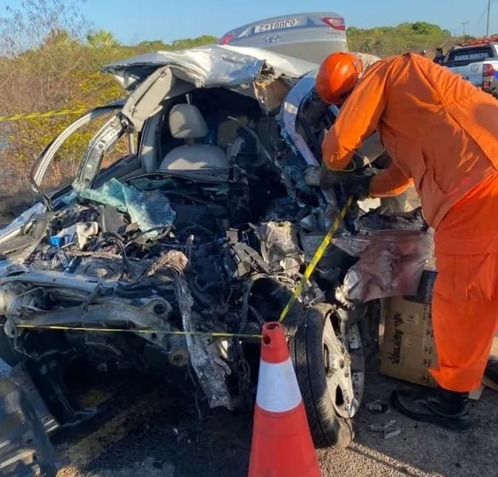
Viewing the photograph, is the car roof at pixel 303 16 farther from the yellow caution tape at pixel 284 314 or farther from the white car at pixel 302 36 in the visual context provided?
the yellow caution tape at pixel 284 314

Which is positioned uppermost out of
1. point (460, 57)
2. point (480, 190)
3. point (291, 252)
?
point (480, 190)

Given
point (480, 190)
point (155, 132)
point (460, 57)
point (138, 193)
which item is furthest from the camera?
point (460, 57)

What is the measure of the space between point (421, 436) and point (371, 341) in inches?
28.3

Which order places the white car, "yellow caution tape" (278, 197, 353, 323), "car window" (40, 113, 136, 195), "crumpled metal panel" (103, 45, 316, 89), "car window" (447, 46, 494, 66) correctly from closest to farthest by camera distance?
"yellow caution tape" (278, 197, 353, 323), "crumpled metal panel" (103, 45, 316, 89), the white car, "car window" (40, 113, 136, 195), "car window" (447, 46, 494, 66)

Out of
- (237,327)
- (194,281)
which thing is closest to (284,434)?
(237,327)

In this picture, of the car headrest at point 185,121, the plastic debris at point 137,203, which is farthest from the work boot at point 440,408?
the car headrest at point 185,121

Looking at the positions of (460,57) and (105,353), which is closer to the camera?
(105,353)

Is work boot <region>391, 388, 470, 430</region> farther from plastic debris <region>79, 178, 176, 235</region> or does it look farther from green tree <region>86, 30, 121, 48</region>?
green tree <region>86, 30, 121, 48</region>

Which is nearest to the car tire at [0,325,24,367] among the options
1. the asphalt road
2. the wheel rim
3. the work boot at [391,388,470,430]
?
the asphalt road

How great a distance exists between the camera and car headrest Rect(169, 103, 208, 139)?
4523mm

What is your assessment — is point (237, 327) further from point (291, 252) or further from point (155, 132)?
point (155, 132)

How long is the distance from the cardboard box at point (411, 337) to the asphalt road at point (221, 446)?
0.46ft

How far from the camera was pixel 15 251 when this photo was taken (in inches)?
140

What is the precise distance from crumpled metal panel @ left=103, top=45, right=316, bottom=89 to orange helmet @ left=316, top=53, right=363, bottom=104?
712 mm
